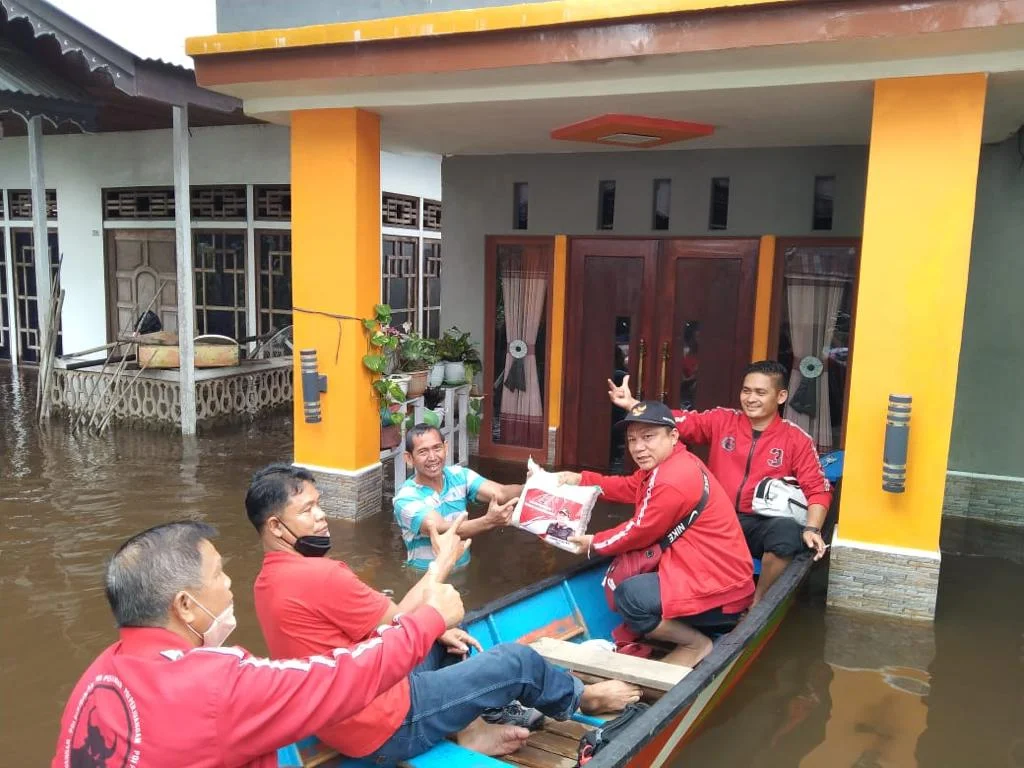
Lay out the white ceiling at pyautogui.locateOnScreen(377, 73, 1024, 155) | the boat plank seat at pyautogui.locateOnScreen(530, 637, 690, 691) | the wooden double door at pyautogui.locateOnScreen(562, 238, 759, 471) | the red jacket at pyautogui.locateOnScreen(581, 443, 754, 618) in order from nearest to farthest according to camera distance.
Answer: the boat plank seat at pyautogui.locateOnScreen(530, 637, 690, 691), the red jacket at pyautogui.locateOnScreen(581, 443, 754, 618), the white ceiling at pyautogui.locateOnScreen(377, 73, 1024, 155), the wooden double door at pyautogui.locateOnScreen(562, 238, 759, 471)

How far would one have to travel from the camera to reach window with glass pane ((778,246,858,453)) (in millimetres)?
6941

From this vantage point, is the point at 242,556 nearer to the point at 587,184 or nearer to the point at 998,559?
the point at 587,184

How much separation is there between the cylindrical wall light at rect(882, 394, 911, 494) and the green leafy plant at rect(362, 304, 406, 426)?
139 inches

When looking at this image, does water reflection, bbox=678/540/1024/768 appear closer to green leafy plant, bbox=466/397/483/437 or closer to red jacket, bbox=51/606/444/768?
red jacket, bbox=51/606/444/768

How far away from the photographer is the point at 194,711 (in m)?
1.82

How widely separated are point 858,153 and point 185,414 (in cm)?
705

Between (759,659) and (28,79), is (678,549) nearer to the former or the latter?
(759,659)

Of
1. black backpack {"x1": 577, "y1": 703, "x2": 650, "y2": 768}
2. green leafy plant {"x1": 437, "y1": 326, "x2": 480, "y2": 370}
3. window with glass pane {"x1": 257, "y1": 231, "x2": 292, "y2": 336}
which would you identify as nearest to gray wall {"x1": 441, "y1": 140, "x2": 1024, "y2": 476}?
green leafy plant {"x1": 437, "y1": 326, "x2": 480, "y2": 370}

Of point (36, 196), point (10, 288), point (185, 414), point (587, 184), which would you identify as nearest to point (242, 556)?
point (185, 414)

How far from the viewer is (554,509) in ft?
13.9

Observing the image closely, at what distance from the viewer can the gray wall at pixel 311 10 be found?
5.27m

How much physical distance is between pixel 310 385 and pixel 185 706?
14.7ft

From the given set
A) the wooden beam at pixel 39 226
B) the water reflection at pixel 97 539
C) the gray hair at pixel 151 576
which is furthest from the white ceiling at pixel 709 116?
the wooden beam at pixel 39 226

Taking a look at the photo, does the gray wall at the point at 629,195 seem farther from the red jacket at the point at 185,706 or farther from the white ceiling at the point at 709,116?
the red jacket at the point at 185,706
